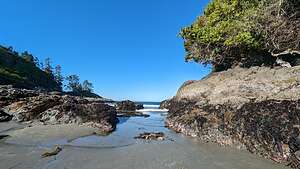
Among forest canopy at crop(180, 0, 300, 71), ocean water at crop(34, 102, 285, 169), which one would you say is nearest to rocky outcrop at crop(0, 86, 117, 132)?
ocean water at crop(34, 102, 285, 169)

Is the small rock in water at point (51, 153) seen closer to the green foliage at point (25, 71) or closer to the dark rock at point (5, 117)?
the dark rock at point (5, 117)

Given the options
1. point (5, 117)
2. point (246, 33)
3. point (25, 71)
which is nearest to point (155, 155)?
point (246, 33)

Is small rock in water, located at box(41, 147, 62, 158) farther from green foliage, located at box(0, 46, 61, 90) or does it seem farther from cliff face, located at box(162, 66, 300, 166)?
green foliage, located at box(0, 46, 61, 90)

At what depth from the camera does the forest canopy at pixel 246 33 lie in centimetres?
1434

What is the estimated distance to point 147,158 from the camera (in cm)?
966

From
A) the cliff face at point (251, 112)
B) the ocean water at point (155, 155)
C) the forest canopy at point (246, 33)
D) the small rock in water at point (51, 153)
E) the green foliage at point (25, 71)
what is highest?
the green foliage at point (25, 71)

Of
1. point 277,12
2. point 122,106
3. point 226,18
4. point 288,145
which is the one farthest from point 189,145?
point 122,106

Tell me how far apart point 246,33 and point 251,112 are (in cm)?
620

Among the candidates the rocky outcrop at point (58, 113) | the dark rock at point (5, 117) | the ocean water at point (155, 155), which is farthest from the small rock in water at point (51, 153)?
the dark rock at point (5, 117)

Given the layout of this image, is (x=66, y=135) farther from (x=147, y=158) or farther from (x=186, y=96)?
(x=186, y=96)

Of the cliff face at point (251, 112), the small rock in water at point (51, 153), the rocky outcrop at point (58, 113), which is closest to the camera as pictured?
the cliff face at point (251, 112)

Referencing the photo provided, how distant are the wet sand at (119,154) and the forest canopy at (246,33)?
A: 6.91 meters

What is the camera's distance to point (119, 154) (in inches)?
407

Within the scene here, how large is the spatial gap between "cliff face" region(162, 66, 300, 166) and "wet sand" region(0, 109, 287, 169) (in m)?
0.58
